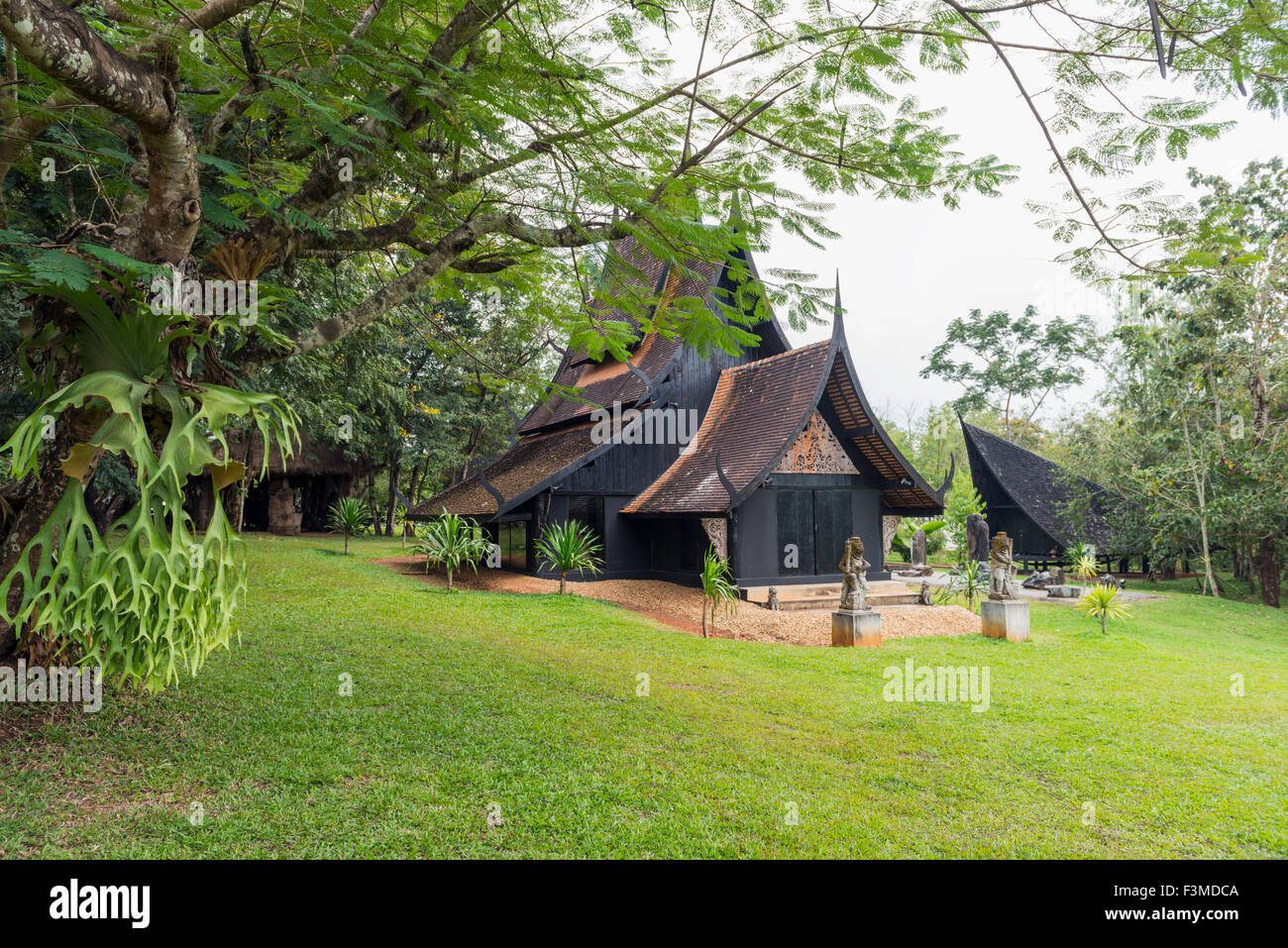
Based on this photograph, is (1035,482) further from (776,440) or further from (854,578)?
(854,578)

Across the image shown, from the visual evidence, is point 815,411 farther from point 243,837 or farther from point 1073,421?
point 1073,421

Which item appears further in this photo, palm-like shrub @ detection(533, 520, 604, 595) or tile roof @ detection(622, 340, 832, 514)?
palm-like shrub @ detection(533, 520, 604, 595)

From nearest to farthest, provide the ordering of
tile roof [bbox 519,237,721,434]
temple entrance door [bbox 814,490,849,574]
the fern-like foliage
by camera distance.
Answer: the fern-like foliage
temple entrance door [bbox 814,490,849,574]
tile roof [bbox 519,237,721,434]

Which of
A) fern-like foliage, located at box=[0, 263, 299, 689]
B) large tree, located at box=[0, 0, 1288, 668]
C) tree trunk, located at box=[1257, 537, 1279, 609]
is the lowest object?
tree trunk, located at box=[1257, 537, 1279, 609]

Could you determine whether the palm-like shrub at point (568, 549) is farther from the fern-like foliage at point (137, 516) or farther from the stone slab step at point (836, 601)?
the fern-like foliage at point (137, 516)

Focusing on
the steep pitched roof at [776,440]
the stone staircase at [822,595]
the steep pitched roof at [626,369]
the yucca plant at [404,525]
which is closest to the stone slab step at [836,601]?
the stone staircase at [822,595]

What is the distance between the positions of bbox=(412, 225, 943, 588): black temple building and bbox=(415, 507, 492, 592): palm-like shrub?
1.73 feet

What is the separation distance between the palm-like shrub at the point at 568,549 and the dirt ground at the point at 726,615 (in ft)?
1.50

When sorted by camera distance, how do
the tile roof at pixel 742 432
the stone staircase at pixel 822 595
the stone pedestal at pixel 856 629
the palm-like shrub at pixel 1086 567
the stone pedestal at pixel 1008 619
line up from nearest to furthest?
the stone pedestal at pixel 856 629, the stone pedestal at pixel 1008 619, the tile roof at pixel 742 432, the stone staircase at pixel 822 595, the palm-like shrub at pixel 1086 567

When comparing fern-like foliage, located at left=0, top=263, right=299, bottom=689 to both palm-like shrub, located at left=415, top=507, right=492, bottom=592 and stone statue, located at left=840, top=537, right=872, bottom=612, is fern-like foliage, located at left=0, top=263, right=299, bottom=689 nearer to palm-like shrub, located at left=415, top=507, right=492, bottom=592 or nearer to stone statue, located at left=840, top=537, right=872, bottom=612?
stone statue, located at left=840, top=537, right=872, bottom=612

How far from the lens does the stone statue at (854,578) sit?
1120 centimetres

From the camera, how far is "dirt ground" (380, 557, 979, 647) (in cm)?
1209

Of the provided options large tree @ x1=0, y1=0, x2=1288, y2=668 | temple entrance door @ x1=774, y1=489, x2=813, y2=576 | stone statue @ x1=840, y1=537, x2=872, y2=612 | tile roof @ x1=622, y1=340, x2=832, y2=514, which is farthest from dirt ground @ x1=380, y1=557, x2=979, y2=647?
large tree @ x1=0, y1=0, x2=1288, y2=668

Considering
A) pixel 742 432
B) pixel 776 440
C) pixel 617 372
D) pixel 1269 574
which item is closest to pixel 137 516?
pixel 776 440
